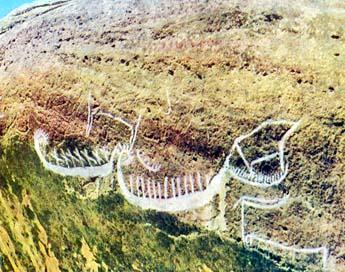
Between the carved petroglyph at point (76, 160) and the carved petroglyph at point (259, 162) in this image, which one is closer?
the carved petroglyph at point (259, 162)

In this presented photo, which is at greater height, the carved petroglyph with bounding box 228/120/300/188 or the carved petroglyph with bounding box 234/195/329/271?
the carved petroglyph with bounding box 228/120/300/188

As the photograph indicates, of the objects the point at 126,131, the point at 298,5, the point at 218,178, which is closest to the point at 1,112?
the point at 126,131

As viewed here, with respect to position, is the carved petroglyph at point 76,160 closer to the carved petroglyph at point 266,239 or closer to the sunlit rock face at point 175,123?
the sunlit rock face at point 175,123

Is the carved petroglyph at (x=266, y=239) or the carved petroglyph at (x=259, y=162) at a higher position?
the carved petroglyph at (x=259, y=162)

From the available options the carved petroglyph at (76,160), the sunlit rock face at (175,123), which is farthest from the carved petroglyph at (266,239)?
the carved petroglyph at (76,160)

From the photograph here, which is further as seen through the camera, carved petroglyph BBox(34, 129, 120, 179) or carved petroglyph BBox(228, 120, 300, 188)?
carved petroglyph BBox(34, 129, 120, 179)

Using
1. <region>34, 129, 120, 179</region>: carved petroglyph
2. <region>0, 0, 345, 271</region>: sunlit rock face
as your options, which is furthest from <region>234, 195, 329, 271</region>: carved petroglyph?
<region>34, 129, 120, 179</region>: carved petroglyph

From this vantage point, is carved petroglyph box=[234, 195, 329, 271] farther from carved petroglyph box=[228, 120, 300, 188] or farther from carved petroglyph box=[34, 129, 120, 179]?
carved petroglyph box=[34, 129, 120, 179]

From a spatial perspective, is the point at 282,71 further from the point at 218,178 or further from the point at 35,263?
the point at 35,263

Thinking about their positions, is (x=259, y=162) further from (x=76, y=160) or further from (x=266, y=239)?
(x=76, y=160)
